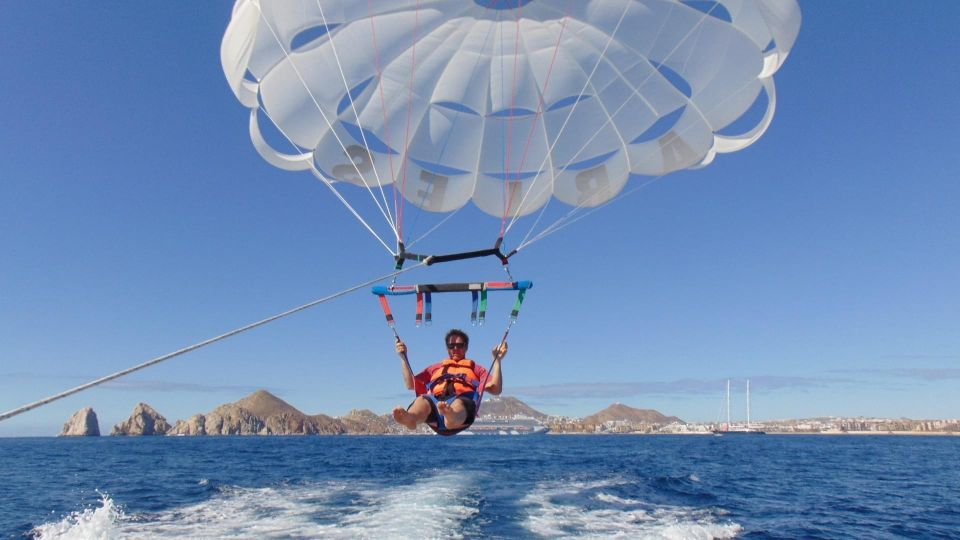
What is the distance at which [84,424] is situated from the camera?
170 m

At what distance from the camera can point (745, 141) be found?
37.4ft

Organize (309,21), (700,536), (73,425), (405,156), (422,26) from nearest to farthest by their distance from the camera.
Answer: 1. (309,21)
2. (422,26)
3. (405,156)
4. (700,536)
5. (73,425)

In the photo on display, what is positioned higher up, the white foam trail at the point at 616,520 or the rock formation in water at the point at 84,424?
the white foam trail at the point at 616,520

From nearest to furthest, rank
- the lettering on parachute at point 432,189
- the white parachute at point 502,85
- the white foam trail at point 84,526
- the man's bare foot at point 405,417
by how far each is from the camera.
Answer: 1. the man's bare foot at point 405,417
2. the white parachute at point 502,85
3. the lettering on parachute at point 432,189
4. the white foam trail at point 84,526

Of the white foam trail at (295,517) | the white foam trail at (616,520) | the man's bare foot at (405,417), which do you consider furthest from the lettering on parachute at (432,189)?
the white foam trail at (616,520)

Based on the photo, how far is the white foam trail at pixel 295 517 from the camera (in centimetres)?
1408

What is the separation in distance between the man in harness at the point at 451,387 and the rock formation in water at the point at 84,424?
191554mm

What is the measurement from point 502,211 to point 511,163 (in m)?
0.96

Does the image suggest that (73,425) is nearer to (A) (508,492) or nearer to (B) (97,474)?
(B) (97,474)

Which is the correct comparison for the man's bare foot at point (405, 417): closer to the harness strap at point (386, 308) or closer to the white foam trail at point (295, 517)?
the harness strap at point (386, 308)

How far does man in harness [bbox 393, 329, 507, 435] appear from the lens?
714 cm

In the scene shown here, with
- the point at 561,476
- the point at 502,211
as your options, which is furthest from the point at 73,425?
the point at 502,211

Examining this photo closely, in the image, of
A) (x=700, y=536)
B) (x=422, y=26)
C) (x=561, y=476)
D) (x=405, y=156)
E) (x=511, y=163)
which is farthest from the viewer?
(x=561, y=476)

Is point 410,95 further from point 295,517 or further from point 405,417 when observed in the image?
point 295,517
